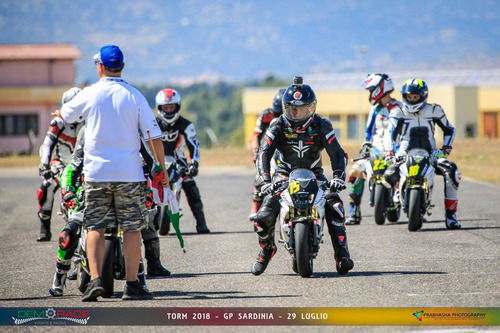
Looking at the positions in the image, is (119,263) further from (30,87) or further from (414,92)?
(30,87)

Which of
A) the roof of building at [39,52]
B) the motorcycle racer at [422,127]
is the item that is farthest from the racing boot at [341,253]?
the roof of building at [39,52]

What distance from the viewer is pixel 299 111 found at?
11.9 m

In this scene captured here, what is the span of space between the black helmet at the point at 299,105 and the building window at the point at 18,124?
202 feet

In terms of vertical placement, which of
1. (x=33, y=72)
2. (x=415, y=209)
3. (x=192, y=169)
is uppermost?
(x=33, y=72)

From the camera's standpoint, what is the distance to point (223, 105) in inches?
7195

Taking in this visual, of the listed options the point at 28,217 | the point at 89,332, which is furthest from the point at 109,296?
the point at 28,217

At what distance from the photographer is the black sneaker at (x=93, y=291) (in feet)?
32.1

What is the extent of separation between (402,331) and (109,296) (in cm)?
294

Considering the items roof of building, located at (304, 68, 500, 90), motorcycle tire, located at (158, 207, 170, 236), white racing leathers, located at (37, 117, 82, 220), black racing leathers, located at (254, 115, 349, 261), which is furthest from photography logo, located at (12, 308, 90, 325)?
roof of building, located at (304, 68, 500, 90)

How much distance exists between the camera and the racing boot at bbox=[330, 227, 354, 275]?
455 inches

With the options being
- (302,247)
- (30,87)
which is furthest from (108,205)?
(30,87)

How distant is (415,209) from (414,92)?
1800mm

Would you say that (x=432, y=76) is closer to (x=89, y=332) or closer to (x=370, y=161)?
(x=370, y=161)

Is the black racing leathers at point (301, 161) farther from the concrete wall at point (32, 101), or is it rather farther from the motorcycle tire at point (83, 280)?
the concrete wall at point (32, 101)
